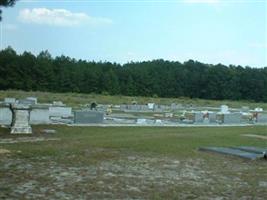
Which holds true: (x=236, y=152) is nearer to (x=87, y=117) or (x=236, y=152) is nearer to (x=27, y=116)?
(x=27, y=116)

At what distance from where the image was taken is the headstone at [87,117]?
75.6 feet

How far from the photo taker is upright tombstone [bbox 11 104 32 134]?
1736cm

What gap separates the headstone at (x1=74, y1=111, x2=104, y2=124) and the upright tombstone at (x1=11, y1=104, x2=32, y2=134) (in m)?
5.40

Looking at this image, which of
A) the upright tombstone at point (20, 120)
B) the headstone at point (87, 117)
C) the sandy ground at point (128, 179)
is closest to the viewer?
the sandy ground at point (128, 179)

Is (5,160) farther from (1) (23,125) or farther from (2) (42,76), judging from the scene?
(2) (42,76)

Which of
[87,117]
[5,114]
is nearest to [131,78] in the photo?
[87,117]

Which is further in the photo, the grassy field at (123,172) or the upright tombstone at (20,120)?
the upright tombstone at (20,120)

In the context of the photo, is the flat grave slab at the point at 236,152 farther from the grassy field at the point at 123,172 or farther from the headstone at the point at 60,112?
the headstone at the point at 60,112

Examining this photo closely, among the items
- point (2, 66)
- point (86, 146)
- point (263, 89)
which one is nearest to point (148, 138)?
point (86, 146)

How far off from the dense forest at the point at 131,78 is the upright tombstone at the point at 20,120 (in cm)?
6377

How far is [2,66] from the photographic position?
83438mm

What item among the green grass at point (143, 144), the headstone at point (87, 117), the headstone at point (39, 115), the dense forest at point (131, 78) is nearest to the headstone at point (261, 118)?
the headstone at point (87, 117)

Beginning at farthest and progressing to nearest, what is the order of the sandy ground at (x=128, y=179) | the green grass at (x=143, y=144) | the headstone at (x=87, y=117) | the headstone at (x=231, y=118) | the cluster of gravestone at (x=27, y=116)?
the headstone at (x=231, y=118)
the headstone at (x=87, y=117)
the cluster of gravestone at (x=27, y=116)
the green grass at (x=143, y=144)
the sandy ground at (x=128, y=179)

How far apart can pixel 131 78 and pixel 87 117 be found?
7753cm
